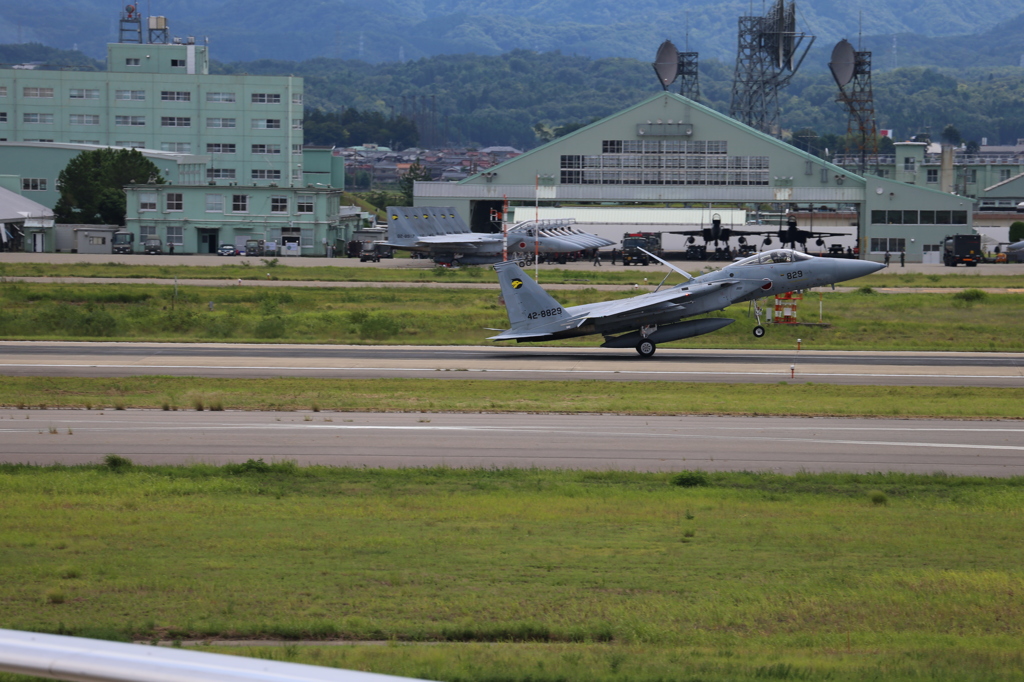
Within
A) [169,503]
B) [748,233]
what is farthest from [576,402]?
[748,233]

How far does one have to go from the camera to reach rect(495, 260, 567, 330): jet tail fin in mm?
35312

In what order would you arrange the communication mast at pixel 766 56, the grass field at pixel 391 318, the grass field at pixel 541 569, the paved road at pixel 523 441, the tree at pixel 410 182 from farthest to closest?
the tree at pixel 410 182 → the communication mast at pixel 766 56 → the grass field at pixel 391 318 → the paved road at pixel 523 441 → the grass field at pixel 541 569

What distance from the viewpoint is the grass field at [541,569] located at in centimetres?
906

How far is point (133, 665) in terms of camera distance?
12.8 feet

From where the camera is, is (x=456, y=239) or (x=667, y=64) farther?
(x=667, y=64)

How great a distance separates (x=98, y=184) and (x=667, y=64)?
210 feet

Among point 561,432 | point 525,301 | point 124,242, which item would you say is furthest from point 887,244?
point 561,432

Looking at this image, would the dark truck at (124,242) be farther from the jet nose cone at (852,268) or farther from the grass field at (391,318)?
the jet nose cone at (852,268)

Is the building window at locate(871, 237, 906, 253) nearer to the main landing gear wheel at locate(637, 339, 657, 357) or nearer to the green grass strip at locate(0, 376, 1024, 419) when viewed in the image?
the main landing gear wheel at locate(637, 339, 657, 357)

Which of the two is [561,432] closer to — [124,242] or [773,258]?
Answer: [773,258]

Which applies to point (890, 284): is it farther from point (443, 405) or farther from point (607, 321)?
point (443, 405)

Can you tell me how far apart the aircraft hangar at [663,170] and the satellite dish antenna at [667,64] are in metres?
16.5

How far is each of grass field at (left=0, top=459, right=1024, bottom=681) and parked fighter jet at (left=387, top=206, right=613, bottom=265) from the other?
198 ft

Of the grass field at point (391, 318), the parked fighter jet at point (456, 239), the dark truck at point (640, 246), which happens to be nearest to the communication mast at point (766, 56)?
the dark truck at point (640, 246)
